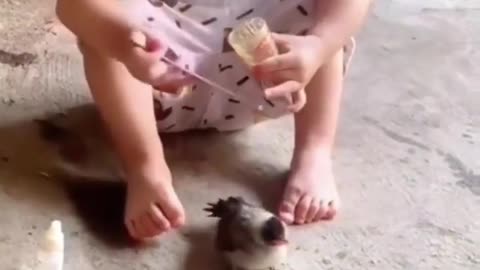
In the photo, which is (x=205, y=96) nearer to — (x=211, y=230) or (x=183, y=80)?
(x=183, y=80)

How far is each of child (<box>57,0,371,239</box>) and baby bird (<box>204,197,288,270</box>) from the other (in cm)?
7

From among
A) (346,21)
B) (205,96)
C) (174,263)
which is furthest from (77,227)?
(346,21)

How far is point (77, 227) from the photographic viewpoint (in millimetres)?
1193

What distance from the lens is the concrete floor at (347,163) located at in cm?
118

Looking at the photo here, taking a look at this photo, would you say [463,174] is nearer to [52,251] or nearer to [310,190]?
[310,190]

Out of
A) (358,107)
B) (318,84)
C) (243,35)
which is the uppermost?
(243,35)

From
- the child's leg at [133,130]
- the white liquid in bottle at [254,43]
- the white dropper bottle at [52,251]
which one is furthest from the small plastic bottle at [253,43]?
the white dropper bottle at [52,251]

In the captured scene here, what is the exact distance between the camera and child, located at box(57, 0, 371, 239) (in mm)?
1167

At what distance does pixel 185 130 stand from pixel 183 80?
0.12 m

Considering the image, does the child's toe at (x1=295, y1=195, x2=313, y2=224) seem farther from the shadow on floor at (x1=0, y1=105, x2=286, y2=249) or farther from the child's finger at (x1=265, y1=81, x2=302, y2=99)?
the child's finger at (x1=265, y1=81, x2=302, y2=99)

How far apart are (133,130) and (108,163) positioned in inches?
3.4

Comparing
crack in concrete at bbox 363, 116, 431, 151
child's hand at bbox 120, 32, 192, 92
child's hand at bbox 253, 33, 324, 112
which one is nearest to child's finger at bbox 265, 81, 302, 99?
child's hand at bbox 253, 33, 324, 112

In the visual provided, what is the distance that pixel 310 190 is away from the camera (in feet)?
4.15

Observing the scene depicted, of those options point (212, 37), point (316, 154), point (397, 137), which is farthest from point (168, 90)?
point (397, 137)
